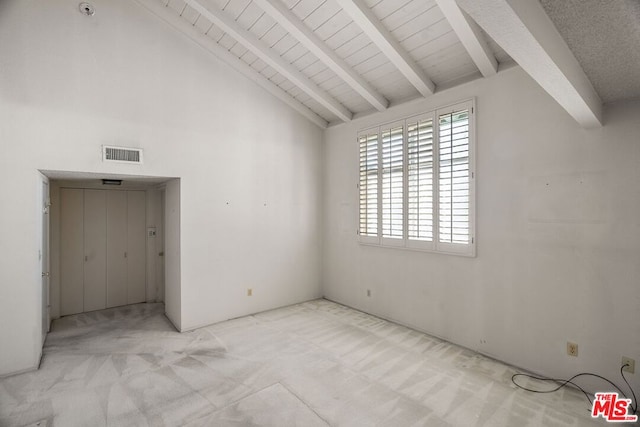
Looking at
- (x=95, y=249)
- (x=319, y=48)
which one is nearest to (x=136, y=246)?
(x=95, y=249)

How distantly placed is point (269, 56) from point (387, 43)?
154 cm

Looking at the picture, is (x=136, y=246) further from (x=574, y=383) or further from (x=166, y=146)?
(x=574, y=383)

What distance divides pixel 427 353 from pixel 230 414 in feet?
6.92

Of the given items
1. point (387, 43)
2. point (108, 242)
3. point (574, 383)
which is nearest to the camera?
Result: point (574, 383)

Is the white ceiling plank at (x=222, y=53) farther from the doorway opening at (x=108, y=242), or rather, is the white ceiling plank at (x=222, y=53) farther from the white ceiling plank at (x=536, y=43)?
the white ceiling plank at (x=536, y=43)

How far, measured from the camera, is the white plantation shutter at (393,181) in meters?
4.15

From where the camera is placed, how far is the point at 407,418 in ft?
7.64

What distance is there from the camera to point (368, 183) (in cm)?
461

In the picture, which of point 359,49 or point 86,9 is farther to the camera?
point 359,49

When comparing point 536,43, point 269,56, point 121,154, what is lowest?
point 121,154

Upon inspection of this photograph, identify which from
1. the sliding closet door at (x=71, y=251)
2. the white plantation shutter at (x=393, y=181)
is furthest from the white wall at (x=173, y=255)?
the white plantation shutter at (x=393, y=181)

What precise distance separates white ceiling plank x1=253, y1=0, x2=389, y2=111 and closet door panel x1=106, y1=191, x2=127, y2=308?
381 cm

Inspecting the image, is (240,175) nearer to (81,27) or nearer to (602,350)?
(81,27)

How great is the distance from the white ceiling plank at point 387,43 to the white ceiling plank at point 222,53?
197 cm
